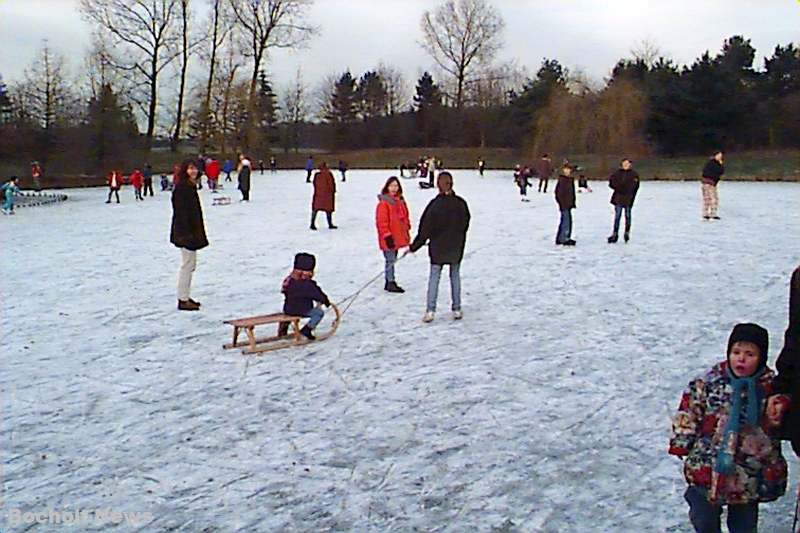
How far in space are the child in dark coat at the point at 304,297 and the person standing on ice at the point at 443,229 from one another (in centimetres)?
114

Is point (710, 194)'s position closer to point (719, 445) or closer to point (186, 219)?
point (186, 219)

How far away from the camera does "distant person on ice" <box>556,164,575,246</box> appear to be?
13.2 m

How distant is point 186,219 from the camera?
8336 millimetres

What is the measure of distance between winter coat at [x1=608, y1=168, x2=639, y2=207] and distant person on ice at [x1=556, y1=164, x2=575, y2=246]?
29.8 inches

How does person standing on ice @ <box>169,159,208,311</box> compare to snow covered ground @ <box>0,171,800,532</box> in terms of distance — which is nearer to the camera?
snow covered ground @ <box>0,171,800,532</box>

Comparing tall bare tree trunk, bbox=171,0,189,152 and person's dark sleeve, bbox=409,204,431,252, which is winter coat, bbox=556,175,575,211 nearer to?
person's dark sleeve, bbox=409,204,431,252

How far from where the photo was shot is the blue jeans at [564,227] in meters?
13.3

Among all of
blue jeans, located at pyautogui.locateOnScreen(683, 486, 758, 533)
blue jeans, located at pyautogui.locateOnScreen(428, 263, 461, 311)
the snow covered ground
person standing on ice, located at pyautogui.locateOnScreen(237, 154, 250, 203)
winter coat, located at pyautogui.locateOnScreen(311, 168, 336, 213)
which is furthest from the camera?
person standing on ice, located at pyautogui.locateOnScreen(237, 154, 250, 203)

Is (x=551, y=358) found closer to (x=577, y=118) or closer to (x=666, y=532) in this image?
(x=666, y=532)

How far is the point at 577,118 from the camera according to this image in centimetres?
4359

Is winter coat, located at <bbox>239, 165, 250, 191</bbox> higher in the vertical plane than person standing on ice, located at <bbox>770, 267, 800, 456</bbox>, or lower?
higher

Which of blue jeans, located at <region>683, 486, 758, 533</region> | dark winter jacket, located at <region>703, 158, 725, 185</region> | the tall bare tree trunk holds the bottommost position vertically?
blue jeans, located at <region>683, 486, 758, 533</region>

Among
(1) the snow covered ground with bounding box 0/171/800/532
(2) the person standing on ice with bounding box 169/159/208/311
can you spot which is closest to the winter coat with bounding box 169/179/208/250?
(2) the person standing on ice with bounding box 169/159/208/311

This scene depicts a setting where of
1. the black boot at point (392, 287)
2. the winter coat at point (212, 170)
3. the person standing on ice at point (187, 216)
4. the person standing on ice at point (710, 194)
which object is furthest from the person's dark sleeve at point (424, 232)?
the winter coat at point (212, 170)
